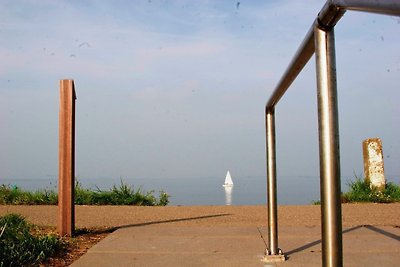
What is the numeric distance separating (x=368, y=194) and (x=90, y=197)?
4964mm

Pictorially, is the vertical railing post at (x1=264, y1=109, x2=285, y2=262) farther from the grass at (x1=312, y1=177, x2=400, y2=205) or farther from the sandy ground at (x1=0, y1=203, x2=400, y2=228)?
the grass at (x1=312, y1=177, x2=400, y2=205)

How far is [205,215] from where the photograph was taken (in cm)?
659

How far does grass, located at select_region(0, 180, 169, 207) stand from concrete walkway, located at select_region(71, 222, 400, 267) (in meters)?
3.67

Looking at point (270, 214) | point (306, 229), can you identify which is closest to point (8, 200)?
point (306, 229)

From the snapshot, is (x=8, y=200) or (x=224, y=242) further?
(x=8, y=200)

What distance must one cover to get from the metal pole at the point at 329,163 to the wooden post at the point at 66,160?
343 cm

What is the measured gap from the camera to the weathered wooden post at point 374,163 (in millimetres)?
9172

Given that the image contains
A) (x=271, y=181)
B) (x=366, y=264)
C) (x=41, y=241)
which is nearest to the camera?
(x=366, y=264)

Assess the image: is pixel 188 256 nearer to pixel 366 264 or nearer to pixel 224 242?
pixel 224 242

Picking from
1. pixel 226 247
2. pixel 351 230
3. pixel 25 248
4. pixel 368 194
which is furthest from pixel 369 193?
pixel 25 248

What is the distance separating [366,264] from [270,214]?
73cm

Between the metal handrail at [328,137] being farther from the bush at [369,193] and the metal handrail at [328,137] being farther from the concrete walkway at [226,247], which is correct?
the bush at [369,193]

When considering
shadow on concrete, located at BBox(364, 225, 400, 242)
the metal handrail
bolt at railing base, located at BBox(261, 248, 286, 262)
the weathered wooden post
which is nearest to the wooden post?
bolt at railing base, located at BBox(261, 248, 286, 262)

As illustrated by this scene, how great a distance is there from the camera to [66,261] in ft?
12.1
